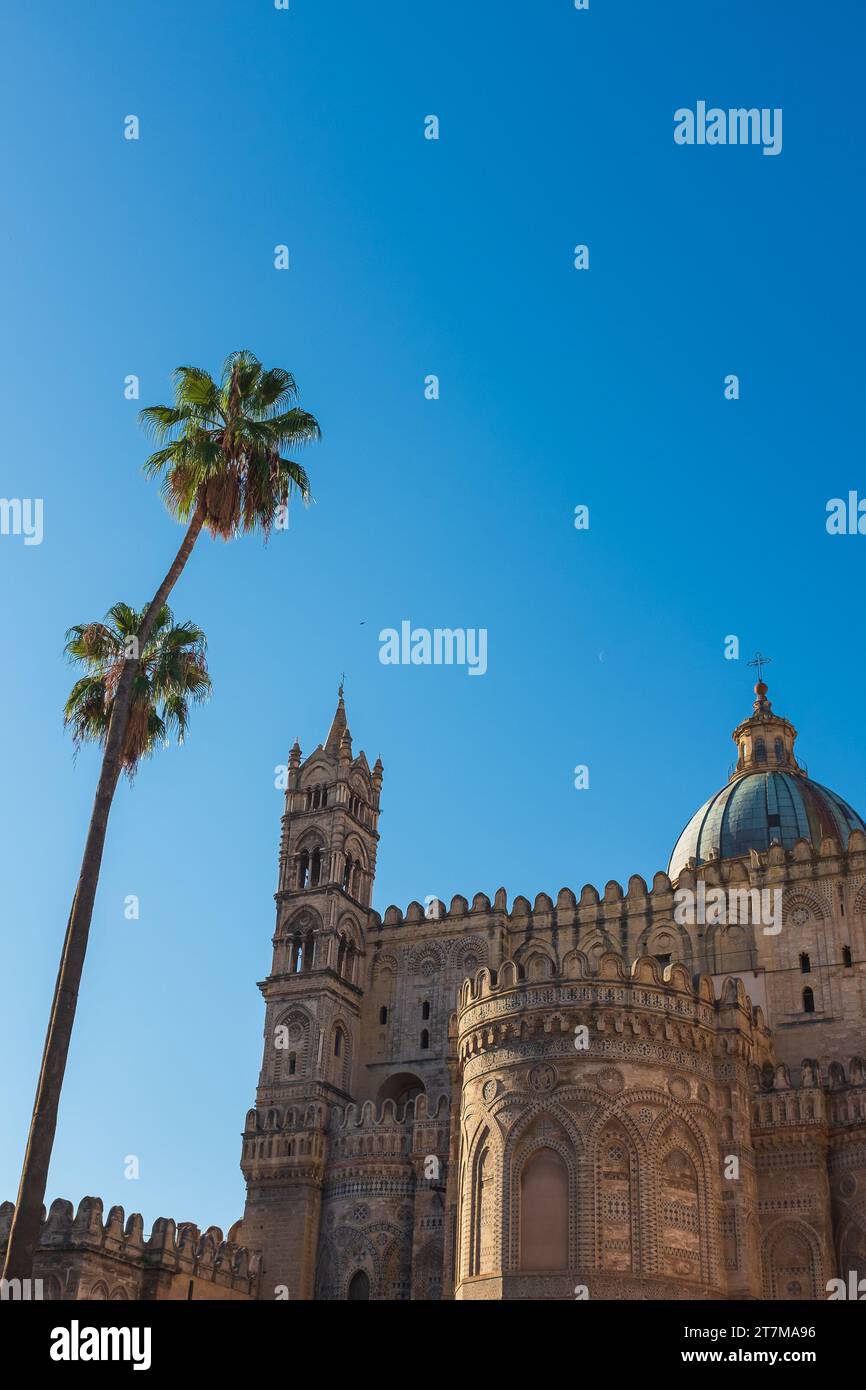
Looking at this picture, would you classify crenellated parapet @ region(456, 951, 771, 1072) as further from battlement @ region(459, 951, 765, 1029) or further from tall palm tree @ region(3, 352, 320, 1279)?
tall palm tree @ region(3, 352, 320, 1279)

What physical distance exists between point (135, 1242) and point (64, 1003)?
760 inches

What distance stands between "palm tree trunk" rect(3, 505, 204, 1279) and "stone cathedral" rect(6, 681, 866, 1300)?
660 inches

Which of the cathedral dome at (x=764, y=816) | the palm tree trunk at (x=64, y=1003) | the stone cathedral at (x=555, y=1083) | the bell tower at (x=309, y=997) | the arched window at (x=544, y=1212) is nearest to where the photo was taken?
the palm tree trunk at (x=64, y=1003)

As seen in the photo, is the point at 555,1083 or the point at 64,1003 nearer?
the point at 64,1003

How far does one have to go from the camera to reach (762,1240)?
127 feet

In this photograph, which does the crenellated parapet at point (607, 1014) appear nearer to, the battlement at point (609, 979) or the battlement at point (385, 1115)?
the battlement at point (609, 979)

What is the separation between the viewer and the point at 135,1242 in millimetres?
39094

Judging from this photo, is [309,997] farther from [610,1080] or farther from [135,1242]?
[610,1080]

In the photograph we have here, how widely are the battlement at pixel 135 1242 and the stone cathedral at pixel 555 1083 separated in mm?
78

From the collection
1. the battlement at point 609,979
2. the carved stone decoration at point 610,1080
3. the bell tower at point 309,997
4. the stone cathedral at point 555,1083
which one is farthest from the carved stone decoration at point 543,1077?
the bell tower at point 309,997

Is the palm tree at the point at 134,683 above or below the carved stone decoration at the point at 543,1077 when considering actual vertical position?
above

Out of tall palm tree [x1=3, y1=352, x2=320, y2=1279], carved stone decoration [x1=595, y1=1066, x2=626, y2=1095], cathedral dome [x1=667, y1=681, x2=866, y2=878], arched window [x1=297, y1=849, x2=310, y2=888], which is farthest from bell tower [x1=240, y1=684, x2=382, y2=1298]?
tall palm tree [x1=3, y1=352, x2=320, y2=1279]

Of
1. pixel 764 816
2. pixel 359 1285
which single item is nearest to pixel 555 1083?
pixel 359 1285

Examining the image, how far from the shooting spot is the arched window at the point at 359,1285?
43500mm
